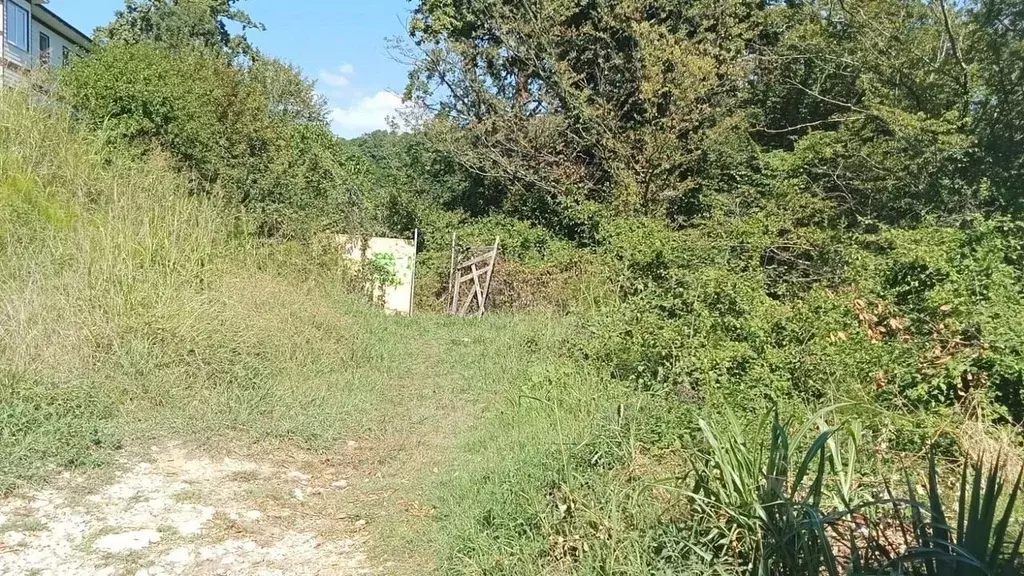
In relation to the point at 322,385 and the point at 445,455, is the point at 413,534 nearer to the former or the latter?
the point at 445,455

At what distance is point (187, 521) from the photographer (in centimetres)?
370

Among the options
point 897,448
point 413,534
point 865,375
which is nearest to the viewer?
point 413,534

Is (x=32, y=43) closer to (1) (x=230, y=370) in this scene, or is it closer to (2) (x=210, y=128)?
(2) (x=210, y=128)

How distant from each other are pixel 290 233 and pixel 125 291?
4020 mm

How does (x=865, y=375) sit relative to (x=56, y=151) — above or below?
below

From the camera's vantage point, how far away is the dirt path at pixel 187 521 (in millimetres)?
3273

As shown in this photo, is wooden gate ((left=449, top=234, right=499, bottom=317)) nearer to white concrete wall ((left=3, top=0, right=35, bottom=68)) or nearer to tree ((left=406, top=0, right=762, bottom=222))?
tree ((left=406, top=0, right=762, bottom=222))

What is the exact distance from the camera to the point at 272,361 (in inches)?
239

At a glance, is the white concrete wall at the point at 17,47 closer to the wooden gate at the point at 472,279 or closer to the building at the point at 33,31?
the building at the point at 33,31

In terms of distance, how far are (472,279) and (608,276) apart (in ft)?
12.5

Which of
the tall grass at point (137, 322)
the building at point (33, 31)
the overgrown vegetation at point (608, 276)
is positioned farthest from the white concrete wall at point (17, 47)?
the tall grass at point (137, 322)

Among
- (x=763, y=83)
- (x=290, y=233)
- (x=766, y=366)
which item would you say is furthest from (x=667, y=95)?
(x=766, y=366)

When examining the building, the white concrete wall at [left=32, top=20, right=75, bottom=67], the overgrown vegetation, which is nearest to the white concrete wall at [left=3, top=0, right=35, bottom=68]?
the building

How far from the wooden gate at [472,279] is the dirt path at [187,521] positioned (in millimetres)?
7127
